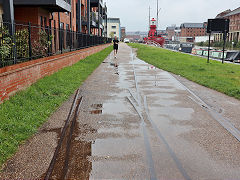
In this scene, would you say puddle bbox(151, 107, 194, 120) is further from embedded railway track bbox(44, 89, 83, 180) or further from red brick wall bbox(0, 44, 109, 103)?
red brick wall bbox(0, 44, 109, 103)

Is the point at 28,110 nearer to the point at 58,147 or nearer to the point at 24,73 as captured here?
the point at 58,147

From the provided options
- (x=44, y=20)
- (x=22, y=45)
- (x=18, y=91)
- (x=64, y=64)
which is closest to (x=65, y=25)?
(x=44, y=20)

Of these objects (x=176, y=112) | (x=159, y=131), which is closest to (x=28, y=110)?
(x=159, y=131)

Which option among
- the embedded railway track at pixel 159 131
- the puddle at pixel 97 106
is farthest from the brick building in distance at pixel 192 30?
the puddle at pixel 97 106

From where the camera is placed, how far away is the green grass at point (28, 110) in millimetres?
4578

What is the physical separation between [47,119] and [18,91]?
2.12 meters

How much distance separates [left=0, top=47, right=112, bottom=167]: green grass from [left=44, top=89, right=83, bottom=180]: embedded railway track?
59 cm

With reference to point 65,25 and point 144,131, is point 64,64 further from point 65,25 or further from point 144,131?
point 65,25

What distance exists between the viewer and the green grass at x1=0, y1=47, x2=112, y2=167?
4578 mm

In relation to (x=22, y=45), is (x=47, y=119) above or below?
below

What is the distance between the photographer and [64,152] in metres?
4.35

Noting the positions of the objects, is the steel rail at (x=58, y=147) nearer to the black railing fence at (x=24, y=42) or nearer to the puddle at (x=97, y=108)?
the puddle at (x=97, y=108)

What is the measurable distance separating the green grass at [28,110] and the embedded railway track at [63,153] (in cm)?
59

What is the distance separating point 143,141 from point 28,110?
306 cm
